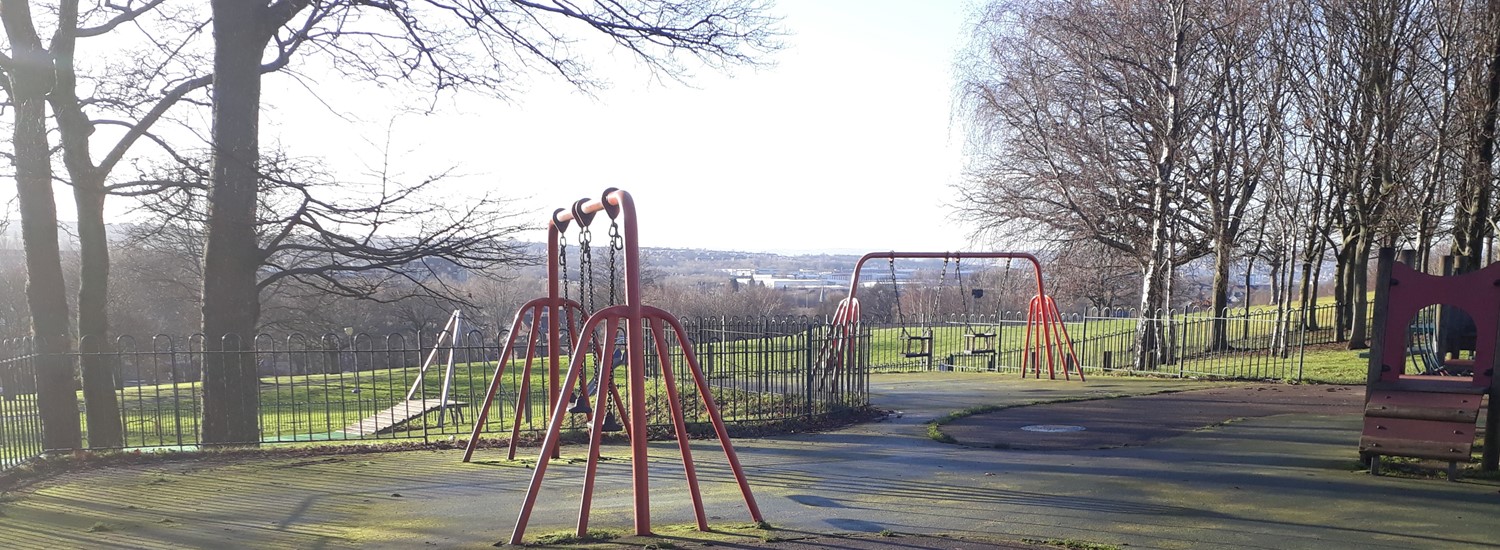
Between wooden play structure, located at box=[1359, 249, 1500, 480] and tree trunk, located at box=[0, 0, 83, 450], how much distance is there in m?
12.5

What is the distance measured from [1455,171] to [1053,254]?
855 centimetres

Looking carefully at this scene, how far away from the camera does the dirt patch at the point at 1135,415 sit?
1103 cm

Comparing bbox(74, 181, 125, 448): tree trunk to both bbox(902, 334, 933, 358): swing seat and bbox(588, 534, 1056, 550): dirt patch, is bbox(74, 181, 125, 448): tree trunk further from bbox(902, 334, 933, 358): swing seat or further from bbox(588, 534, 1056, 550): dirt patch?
bbox(902, 334, 933, 358): swing seat

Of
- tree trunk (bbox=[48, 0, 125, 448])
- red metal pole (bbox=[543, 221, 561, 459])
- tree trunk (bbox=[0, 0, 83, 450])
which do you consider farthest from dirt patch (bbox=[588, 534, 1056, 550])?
tree trunk (bbox=[48, 0, 125, 448])

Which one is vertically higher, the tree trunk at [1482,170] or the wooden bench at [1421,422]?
the tree trunk at [1482,170]

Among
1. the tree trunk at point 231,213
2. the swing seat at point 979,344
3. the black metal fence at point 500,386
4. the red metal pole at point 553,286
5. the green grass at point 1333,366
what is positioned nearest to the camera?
the red metal pole at point 553,286

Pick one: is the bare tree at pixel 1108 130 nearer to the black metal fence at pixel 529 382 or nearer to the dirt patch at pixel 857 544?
the black metal fence at pixel 529 382

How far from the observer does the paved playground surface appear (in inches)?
256

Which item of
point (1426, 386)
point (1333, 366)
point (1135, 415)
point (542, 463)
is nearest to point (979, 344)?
point (1333, 366)

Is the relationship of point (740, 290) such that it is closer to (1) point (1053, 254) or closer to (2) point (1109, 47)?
(1) point (1053, 254)

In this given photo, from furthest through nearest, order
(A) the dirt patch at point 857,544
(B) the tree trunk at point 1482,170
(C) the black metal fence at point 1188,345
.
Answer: (C) the black metal fence at point 1188,345 < (B) the tree trunk at point 1482,170 < (A) the dirt patch at point 857,544

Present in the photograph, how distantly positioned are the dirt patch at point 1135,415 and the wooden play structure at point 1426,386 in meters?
2.50

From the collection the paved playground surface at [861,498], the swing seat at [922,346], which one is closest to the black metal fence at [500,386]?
the paved playground surface at [861,498]

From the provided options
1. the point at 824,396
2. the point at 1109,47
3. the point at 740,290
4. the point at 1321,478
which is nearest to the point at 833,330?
the point at 824,396
